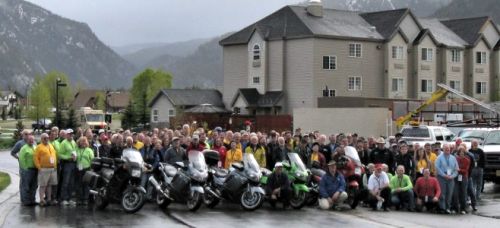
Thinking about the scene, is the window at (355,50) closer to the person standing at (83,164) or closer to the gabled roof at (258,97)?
the gabled roof at (258,97)

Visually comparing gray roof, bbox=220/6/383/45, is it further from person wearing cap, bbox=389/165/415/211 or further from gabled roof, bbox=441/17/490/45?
person wearing cap, bbox=389/165/415/211

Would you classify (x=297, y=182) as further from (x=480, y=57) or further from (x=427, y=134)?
(x=480, y=57)

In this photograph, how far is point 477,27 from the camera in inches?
3159

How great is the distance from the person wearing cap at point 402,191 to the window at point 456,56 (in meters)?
57.3

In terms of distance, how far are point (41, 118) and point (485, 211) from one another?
82.7 metres

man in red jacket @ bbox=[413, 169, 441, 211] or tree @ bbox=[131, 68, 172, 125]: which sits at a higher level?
tree @ bbox=[131, 68, 172, 125]

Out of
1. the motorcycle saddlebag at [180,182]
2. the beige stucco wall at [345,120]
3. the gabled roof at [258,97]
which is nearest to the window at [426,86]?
the gabled roof at [258,97]

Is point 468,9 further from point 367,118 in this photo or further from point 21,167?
point 21,167

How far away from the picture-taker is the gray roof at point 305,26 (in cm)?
6875

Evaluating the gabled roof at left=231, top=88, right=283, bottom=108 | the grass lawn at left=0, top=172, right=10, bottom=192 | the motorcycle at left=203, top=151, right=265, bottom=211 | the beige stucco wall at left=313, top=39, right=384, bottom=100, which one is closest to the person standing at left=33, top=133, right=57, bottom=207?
the motorcycle at left=203, top=151, right=265, bottom=211

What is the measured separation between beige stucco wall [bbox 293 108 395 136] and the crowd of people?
89.5ft

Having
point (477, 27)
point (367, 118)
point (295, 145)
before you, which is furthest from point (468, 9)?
point (295, 145)

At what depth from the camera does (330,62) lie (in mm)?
68812

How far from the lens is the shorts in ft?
67.0
